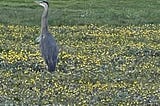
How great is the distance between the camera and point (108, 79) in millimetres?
18547

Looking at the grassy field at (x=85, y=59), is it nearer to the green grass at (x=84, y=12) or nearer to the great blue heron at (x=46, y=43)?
the green grass at (x=84, y=12)

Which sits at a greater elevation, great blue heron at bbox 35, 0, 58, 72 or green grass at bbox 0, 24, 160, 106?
great blue heron at bbox 35, 0, 58, 72

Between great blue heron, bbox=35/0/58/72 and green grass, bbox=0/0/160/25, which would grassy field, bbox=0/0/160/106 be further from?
great blue heron, bbox=35/0/58/72

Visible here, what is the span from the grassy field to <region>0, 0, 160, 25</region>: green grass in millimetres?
57

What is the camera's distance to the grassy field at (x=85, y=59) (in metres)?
15.8

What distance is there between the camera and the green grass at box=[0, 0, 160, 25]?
3428 centimetres

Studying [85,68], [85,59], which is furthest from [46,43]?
[85,59]

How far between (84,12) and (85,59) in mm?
17011

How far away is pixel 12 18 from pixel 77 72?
51.0 feet

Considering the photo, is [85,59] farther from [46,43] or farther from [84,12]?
[84,12]

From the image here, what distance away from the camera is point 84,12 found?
3834 cm

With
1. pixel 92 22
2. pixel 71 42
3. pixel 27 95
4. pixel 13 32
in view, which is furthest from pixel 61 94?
pixel 92 22

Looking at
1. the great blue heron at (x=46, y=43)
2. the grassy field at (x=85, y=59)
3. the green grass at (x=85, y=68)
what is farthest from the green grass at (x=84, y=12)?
the great blue heron at (x=46, y=43)

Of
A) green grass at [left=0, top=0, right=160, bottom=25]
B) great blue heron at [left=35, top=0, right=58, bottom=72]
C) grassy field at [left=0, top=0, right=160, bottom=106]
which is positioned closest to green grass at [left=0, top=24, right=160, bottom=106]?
grassy field at [left=0, top=0, right=160, bottom=106]
